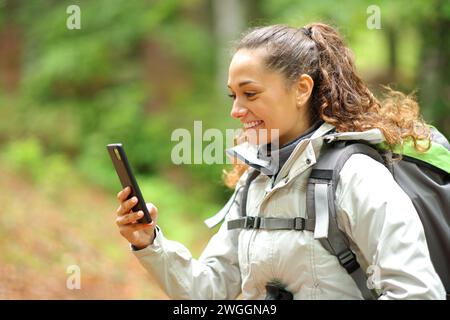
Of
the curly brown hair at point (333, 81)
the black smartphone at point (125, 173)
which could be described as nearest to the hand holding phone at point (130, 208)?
the black smartphone at point (125, 173)

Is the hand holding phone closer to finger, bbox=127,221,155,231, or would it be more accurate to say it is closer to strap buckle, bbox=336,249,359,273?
finger, bbox=127,221,155,231

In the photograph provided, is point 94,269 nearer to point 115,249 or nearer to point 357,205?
point 115,249

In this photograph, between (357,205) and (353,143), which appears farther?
(353,143)

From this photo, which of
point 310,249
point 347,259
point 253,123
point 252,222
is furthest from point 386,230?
point 253,123

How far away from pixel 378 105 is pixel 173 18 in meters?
10.3

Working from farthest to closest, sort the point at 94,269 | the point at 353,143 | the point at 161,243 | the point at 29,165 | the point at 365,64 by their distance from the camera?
1. the point at 365,64
2. the point at 29,165
3. the point at 94,269
4. the point at 161,243
5. the point at 353,143

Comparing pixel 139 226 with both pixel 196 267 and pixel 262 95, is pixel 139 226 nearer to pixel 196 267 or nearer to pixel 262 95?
pixel 196 267

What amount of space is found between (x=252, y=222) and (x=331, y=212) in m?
0.44

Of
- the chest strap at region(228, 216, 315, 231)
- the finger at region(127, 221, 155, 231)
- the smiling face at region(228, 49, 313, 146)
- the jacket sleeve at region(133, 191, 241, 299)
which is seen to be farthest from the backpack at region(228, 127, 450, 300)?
Answer: the finger at region(127, 221, 155, 231)

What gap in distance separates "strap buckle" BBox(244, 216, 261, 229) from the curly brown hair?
0.57 meters

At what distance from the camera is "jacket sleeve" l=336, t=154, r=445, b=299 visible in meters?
2.28

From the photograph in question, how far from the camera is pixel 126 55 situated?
12641mm
